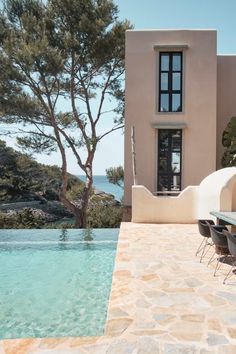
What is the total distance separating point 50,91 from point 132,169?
285 inches

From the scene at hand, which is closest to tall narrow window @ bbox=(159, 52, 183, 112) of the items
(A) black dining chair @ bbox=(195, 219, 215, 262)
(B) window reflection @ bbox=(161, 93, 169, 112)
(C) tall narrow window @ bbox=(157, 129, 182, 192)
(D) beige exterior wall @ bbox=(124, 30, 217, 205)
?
(B) window reflection @ bbox=(161, 93, 169, 112)

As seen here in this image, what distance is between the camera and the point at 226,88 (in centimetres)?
1623

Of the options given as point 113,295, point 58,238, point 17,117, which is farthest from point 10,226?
point 113,295

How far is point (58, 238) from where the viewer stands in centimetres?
1207

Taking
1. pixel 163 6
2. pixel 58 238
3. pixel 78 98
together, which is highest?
pixel 163 6

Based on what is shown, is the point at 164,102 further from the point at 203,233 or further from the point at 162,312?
the point at 162,312

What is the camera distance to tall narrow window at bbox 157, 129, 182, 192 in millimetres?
15523

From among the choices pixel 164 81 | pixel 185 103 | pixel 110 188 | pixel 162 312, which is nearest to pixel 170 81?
pixel 164 81

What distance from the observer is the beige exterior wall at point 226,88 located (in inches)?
638

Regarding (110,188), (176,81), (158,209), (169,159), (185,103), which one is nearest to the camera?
(158,209)

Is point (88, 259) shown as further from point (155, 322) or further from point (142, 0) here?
point (142, 0)

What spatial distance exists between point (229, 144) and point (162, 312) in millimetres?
11622

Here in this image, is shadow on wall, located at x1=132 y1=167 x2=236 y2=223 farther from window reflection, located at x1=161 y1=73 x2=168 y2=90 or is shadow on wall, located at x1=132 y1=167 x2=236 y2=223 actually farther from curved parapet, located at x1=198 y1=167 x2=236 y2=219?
window reflection, located at x1=161 y1=73 x2=168 y2=90

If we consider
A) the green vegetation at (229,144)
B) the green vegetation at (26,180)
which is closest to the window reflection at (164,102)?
the green vegetation at (229,144)
